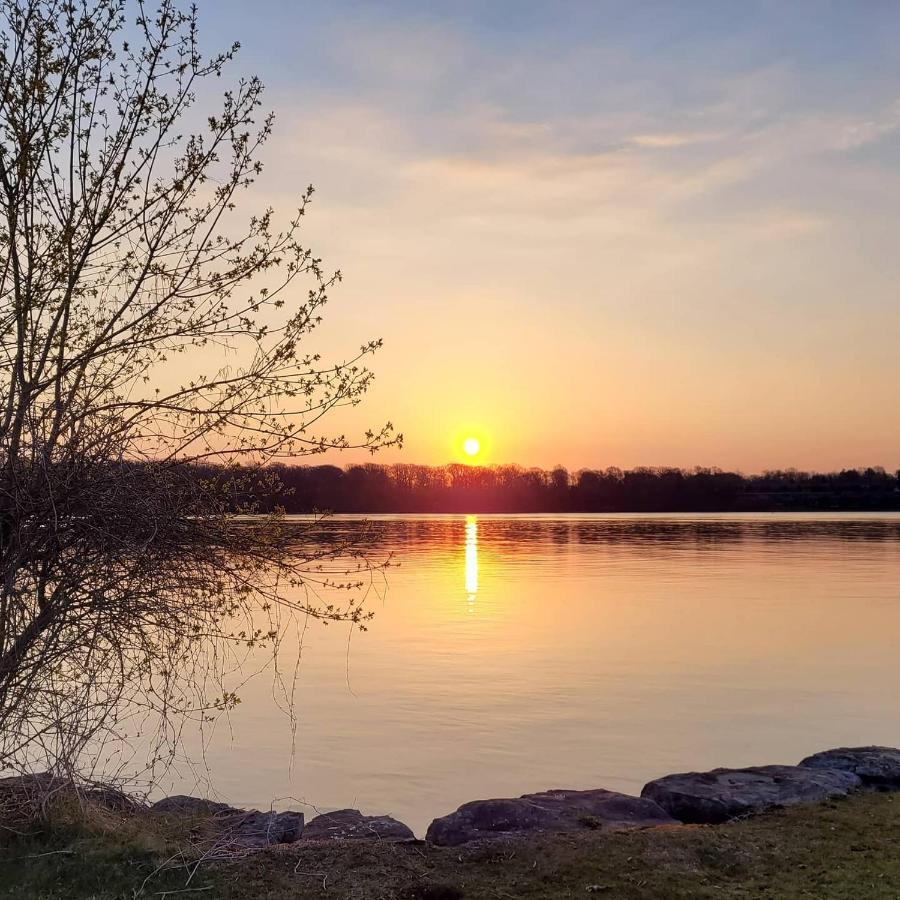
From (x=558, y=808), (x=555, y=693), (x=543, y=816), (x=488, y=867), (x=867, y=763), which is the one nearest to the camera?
(x=488, y=867)

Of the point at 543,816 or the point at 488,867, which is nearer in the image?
the point at 488,867

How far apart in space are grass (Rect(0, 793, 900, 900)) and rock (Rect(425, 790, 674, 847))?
0.44 meters

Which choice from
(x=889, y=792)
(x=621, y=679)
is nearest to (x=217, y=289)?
(x=889, y=792)

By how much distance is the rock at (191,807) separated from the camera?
890cm

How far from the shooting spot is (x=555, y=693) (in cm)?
1775

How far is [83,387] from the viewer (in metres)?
7.62

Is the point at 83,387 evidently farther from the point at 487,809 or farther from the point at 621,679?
the point at 621,679

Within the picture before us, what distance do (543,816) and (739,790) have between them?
7.14 ft

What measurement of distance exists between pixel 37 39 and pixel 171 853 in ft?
21.1

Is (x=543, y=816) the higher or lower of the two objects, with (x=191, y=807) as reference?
higher

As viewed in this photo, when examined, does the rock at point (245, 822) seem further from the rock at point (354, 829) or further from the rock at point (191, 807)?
the rock at point (354, 829)

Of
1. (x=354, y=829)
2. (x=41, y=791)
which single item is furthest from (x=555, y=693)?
(x=41, y=791)

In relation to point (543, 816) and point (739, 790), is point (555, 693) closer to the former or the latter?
point (739, 790)

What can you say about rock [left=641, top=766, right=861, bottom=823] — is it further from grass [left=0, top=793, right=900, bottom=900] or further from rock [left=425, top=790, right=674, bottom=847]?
grass [left=0, top=793, right=900, bottom=900]
